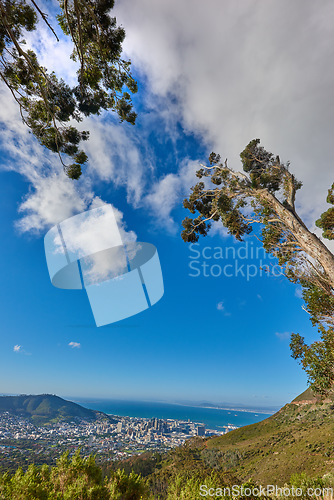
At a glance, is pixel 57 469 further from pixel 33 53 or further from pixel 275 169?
pixel 275 169

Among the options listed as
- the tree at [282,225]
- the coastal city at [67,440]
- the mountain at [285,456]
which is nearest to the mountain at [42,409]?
the coastal city at [67,440]

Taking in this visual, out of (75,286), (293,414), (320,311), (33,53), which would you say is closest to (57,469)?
(320,311)

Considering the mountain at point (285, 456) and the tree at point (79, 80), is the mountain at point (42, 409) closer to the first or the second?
the mountain at point (285, 456)

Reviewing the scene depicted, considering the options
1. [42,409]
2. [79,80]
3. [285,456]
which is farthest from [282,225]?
[42,409]

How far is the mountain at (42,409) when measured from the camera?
71.7m

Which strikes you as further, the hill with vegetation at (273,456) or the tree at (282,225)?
the hill with vegetation at (273,456)

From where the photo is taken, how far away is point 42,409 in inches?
3258

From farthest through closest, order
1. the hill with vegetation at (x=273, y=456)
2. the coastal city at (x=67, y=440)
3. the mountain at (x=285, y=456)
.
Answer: the coastal city at (x=67, y=440), the hill with vegetation at (x=273, y=456), the mountain at (x=285, y=456)

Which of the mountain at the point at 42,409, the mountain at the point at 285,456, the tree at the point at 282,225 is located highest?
the tree at the point at 282,225

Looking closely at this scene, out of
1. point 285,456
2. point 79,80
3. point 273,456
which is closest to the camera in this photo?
point 79,80

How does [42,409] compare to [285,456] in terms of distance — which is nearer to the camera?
[285,456]

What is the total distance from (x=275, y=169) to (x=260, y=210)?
288 cm

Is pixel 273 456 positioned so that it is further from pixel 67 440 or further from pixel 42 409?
pixel 42 409

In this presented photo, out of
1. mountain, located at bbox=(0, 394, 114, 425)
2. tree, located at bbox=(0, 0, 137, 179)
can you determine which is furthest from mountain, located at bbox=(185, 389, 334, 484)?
mountain, located at bbox=(0, 394, 114, 425)
